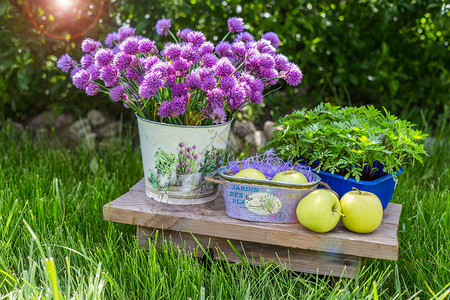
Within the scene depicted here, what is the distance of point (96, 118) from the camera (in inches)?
131

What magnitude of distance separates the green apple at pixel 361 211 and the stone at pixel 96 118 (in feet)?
7.29

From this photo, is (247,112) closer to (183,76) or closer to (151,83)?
(183,76)

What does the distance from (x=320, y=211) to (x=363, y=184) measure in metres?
0.24

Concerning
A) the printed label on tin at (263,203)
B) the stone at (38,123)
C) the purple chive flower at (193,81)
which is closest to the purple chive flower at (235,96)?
the purple chive flower at (193,81)

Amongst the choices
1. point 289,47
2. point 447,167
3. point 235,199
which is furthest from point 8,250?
point 447,167

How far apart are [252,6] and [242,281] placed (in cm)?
213

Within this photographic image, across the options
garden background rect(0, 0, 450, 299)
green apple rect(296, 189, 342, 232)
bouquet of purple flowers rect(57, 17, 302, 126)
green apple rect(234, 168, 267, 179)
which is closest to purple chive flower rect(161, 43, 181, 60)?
bouquet of purple flowers rect(57, 17, 302, 126)

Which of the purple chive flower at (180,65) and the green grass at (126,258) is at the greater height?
the purple chive flower at (180,65)

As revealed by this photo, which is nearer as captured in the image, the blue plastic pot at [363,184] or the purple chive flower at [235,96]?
the purple chive flower at [235,96]

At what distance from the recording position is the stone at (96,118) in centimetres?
332

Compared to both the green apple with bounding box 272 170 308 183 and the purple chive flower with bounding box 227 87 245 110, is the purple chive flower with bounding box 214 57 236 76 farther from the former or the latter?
the green apple with bounding box 272 170 308 183

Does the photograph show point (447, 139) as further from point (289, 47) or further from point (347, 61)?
point (289, 47)

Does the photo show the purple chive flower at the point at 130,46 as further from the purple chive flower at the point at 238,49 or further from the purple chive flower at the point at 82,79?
the purple chive flower at the point at 238,49

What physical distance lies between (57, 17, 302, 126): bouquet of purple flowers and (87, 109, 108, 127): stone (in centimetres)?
160
